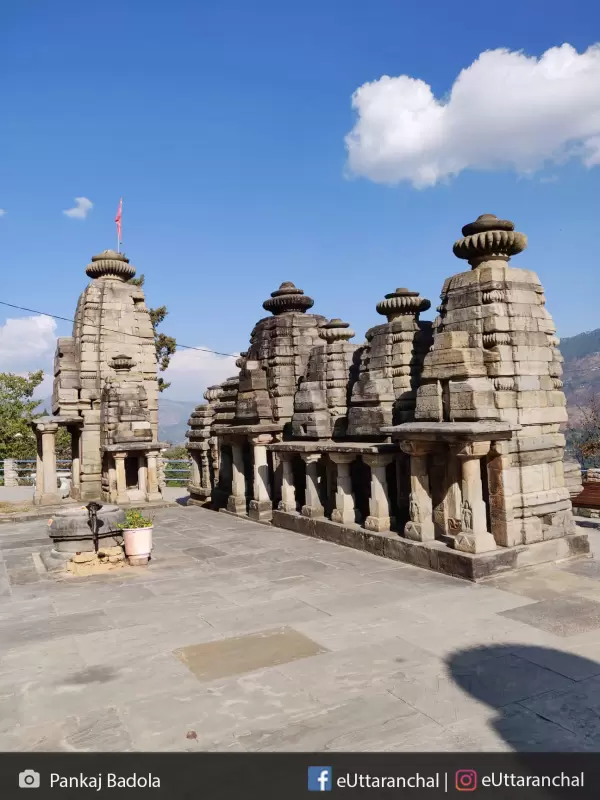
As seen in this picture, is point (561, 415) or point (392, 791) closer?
point (392, 791)

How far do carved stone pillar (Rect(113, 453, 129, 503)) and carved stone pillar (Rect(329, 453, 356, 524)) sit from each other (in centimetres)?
849

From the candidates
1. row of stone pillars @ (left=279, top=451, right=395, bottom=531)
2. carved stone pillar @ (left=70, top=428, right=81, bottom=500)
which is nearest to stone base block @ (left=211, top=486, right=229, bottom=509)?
row of stone pillars @ (left=279, top=451, right=395, bottom=531)

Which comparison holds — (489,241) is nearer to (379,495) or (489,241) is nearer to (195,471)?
(379,495)

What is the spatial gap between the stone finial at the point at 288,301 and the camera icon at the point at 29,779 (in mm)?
12891

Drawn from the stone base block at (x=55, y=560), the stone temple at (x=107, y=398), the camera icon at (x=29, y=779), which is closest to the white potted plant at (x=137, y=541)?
the stone base block at (x=55, y=560)

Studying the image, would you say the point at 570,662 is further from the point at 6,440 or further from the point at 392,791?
the point at 6,440

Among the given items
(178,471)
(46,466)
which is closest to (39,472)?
(46,466)

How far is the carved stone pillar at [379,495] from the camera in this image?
10766mm

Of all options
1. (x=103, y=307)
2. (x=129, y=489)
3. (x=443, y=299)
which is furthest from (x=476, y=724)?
(x=103, y=307)

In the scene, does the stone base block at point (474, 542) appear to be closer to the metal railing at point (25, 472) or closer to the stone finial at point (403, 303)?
the stone finial at point (403, 303)

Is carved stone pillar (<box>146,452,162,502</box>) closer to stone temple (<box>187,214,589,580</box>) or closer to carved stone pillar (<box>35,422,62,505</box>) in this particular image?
Result: carved stone pillar (<box>35,422,62,505</box>)

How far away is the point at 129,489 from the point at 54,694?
548 inches

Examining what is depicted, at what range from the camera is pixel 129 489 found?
747 inches

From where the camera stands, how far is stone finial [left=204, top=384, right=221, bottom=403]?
1938cm
